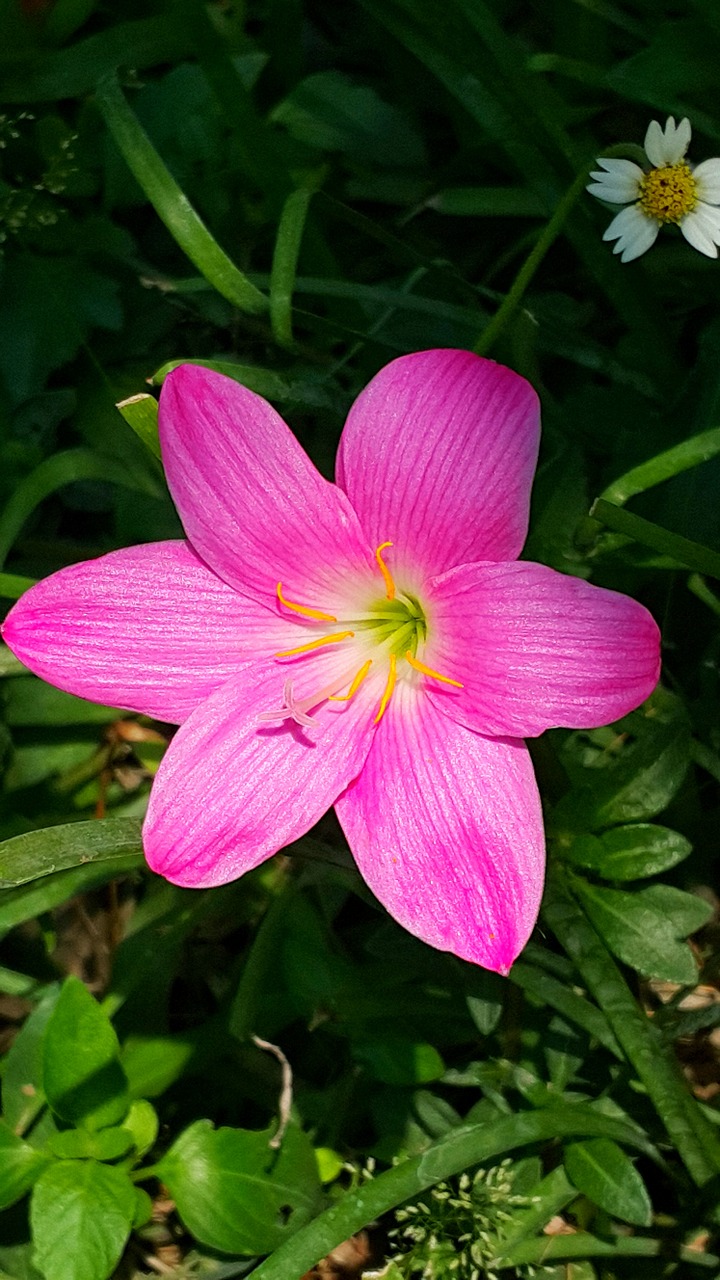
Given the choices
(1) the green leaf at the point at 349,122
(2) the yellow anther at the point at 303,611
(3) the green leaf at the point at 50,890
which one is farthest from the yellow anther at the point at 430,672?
(1) the green leaf at the point at 349,122

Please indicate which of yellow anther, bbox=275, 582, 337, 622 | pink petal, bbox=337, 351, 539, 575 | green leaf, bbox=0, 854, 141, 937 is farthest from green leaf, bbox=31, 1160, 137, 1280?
pink petal, bbox=337, 351, 539, 575

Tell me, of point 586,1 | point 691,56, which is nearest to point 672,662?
point 691,56

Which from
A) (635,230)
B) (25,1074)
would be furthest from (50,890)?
(635,230)

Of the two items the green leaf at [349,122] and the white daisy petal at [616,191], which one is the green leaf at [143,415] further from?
the green leaf at [349,122]

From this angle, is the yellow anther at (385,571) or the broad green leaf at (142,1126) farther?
the broad green leaf at (142,1126)

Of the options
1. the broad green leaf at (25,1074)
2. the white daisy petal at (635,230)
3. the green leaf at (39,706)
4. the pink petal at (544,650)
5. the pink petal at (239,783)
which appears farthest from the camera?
the green leaf at (39,706)

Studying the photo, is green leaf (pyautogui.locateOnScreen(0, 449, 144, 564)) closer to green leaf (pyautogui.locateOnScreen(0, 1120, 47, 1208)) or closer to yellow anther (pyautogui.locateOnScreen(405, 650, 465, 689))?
yellow anther (pyautogui.locateOnScreen(405, 650, 465, 689))
